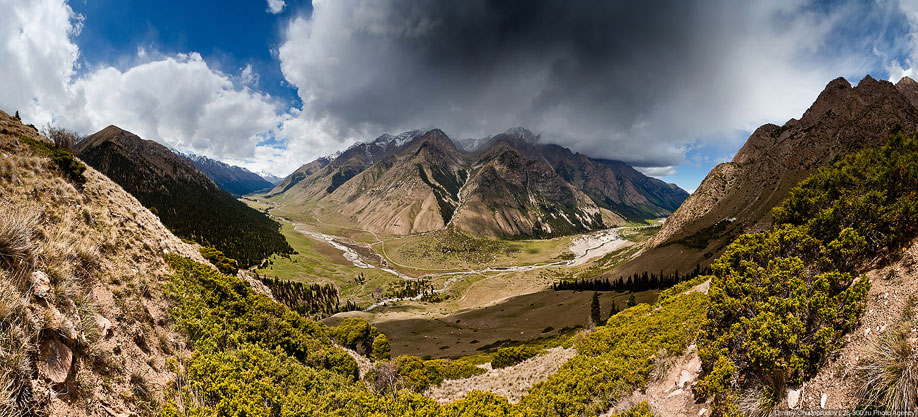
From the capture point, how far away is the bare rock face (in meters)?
7.53

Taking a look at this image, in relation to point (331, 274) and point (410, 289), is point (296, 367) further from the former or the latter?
point (331, 274)

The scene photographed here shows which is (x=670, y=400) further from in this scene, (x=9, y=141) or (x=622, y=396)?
(x=9, y=141)

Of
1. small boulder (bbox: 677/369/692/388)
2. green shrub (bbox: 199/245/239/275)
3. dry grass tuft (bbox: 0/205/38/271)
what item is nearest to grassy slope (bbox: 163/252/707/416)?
small boulder (bbox: 677/369/692/388)

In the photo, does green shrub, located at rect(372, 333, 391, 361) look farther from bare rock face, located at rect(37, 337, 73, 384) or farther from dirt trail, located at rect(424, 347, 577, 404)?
bare rock face, located at rect(37, 337, 73, 384)

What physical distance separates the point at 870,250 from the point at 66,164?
42.7 metres

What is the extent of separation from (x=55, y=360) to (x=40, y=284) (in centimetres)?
272

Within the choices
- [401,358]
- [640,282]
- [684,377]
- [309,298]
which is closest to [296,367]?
[401,358]

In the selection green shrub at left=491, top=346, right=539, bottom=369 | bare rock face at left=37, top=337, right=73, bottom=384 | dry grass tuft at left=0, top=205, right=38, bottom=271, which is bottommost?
green shrub at left=491, top=346, right=539, bottom=369

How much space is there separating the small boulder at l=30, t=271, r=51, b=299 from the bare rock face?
1.67m

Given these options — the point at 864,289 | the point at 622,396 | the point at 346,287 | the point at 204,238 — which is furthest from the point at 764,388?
the point at 204,238

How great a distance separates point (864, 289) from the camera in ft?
35.3

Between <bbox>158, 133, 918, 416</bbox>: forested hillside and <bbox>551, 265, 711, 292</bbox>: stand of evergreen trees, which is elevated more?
<bbox>158, 133, 918, 416</bbox>: forested hillside

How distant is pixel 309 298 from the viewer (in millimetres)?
131375

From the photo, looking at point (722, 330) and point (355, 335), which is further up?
point (722, 330)
